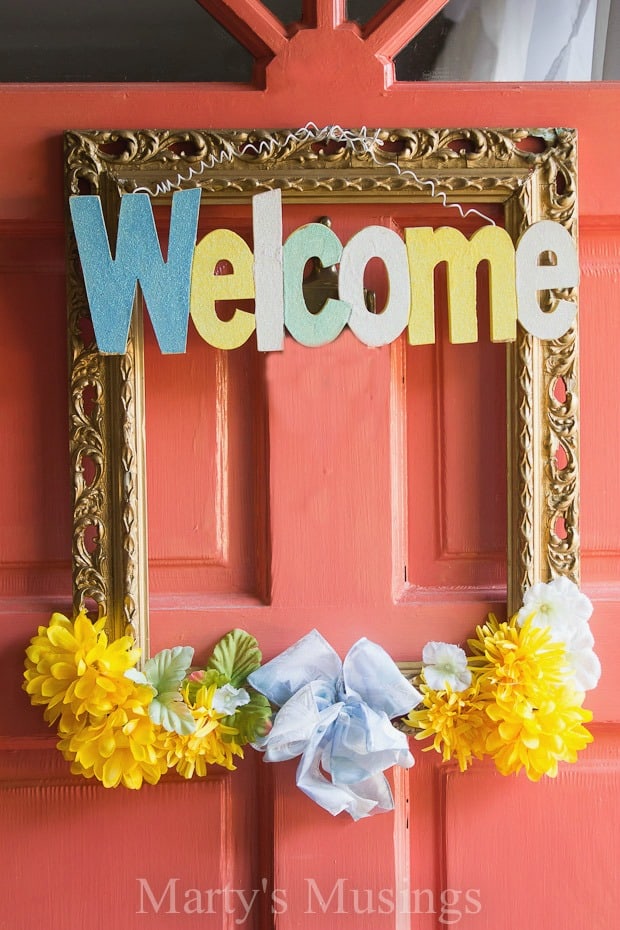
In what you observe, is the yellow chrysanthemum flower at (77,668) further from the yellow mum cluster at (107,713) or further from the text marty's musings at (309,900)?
the text marty's musings at (309,900)

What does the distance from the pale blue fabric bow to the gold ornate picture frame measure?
0.14 meters

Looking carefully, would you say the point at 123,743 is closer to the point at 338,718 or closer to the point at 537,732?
the point at 338,718

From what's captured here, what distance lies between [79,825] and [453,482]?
0.51m

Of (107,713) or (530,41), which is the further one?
(530,41)

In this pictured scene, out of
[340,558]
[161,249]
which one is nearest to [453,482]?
[340,558]

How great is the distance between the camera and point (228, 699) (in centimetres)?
68

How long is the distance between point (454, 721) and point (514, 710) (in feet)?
0.20

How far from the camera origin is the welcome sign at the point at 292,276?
0.67 m

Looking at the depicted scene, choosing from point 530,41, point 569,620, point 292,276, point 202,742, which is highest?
point 530,41

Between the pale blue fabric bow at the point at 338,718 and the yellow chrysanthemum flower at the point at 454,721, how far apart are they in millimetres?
20

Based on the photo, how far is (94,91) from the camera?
71 cm

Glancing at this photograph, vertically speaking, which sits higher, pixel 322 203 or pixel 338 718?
pixel 322 203

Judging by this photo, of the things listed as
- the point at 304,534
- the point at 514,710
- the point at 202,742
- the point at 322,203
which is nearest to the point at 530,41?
the point at 322,203

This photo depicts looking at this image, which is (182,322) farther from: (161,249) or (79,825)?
(79,825)
